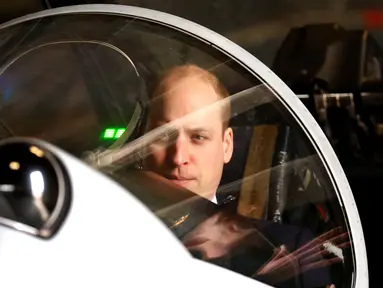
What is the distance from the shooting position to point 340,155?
4.38 ft

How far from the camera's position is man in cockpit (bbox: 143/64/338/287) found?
782 mm

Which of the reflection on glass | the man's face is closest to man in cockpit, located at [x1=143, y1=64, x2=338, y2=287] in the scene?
the man's face

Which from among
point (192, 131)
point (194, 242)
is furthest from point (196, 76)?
point (194, 242)

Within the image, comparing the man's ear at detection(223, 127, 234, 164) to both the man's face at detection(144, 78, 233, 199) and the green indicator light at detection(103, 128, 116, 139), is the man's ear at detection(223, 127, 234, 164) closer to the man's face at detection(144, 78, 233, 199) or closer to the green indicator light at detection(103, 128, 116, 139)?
the man's face at detection(144, 78, 233, 199)

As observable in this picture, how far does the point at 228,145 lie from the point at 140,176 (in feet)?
0.53

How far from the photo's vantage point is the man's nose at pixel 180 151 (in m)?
0.78

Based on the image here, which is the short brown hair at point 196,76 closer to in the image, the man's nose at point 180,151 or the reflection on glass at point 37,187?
the man's nose at point 180,151

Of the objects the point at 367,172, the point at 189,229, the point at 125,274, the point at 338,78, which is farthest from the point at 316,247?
the point at 338,78

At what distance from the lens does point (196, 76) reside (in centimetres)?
84

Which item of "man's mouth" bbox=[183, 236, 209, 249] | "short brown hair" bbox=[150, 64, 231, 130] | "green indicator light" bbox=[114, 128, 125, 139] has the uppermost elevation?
"short brown hair" bbox=[150, 64, 231, 130]

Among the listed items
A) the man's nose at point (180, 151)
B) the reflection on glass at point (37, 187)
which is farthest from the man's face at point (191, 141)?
the reflection on glass at point (37, 187)

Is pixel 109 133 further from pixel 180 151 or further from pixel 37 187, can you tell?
pixel 37 187

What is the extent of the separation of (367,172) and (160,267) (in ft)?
2.41

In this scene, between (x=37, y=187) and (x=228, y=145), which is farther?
(x=228, y=145)
